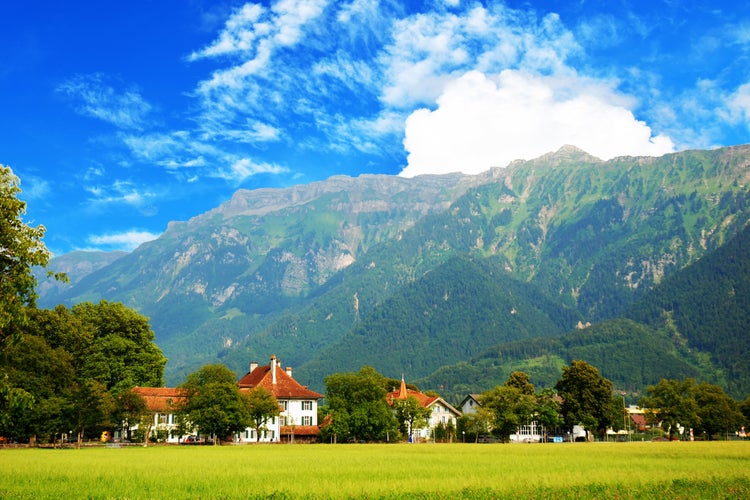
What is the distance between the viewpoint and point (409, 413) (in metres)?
126

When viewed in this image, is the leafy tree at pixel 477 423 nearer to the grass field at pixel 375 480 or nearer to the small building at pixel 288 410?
the small building at pixel 288 410

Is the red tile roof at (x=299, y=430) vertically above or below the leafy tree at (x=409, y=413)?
below

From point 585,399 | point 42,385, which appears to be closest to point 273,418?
point 42,385

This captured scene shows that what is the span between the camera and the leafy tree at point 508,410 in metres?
121

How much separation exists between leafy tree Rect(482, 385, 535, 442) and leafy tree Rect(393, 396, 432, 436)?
11.8 meters

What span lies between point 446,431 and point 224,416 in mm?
60734

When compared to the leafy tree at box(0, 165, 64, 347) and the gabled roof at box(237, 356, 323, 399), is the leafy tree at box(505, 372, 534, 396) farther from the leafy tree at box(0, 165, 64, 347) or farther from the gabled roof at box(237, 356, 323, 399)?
the leafy tree at box(0, 165, 64, 347)

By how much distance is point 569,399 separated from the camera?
133m

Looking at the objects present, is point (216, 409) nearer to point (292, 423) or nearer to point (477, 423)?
point (292, 423)

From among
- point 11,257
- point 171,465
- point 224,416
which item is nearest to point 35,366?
point 224,416

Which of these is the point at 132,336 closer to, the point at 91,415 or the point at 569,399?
the point at 91,415

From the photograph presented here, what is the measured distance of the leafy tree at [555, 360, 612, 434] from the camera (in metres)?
132

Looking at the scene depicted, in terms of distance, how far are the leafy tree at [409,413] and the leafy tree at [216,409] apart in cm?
3231

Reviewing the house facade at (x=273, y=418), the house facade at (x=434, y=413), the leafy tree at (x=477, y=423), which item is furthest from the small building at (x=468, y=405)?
the house facade at (x=273, y=418)
